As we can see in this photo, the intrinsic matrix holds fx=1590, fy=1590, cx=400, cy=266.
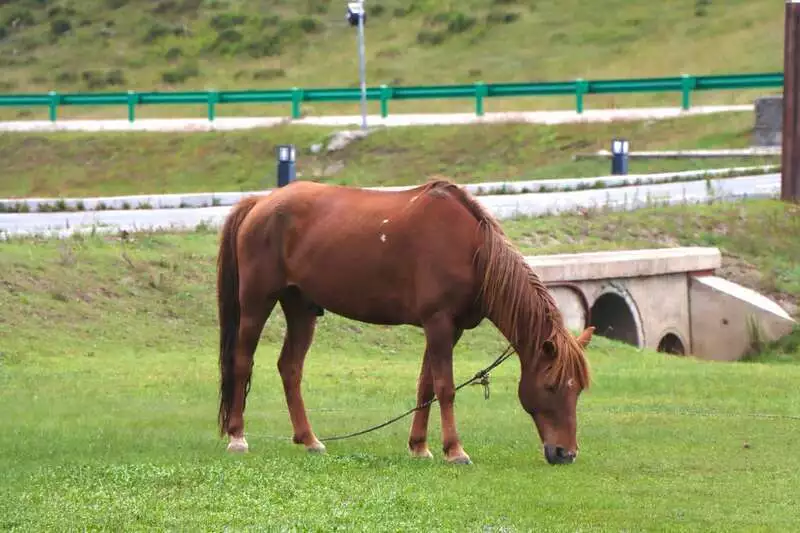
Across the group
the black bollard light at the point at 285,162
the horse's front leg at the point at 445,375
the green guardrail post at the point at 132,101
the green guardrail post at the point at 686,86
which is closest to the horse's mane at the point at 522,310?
the horse's front leg at the point at 445,375

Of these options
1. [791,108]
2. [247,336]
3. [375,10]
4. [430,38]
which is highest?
[375,10]

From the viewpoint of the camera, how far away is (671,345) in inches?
997

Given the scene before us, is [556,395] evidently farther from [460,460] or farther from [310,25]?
[310,25]

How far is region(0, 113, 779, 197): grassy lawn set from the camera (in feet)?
128

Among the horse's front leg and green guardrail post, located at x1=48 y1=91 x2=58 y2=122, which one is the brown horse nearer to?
the horse's front leg

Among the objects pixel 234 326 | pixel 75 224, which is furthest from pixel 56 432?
pixel 75 224

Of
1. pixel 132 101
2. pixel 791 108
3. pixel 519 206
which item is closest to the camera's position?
pixel 519 206

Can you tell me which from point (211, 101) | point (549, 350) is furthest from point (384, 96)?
point (549, 350)

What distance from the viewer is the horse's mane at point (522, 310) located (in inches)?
444

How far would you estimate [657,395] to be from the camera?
657 inches

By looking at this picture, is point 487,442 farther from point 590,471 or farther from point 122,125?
point 122,125

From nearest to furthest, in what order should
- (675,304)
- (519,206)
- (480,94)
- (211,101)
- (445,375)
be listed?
(445,375) < (675,304) < (519,206) < (480,94) < (211,101)

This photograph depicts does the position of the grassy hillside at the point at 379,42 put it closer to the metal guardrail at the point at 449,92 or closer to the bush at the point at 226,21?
the bush at the point at 226,21

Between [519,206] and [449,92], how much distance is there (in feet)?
59.6
